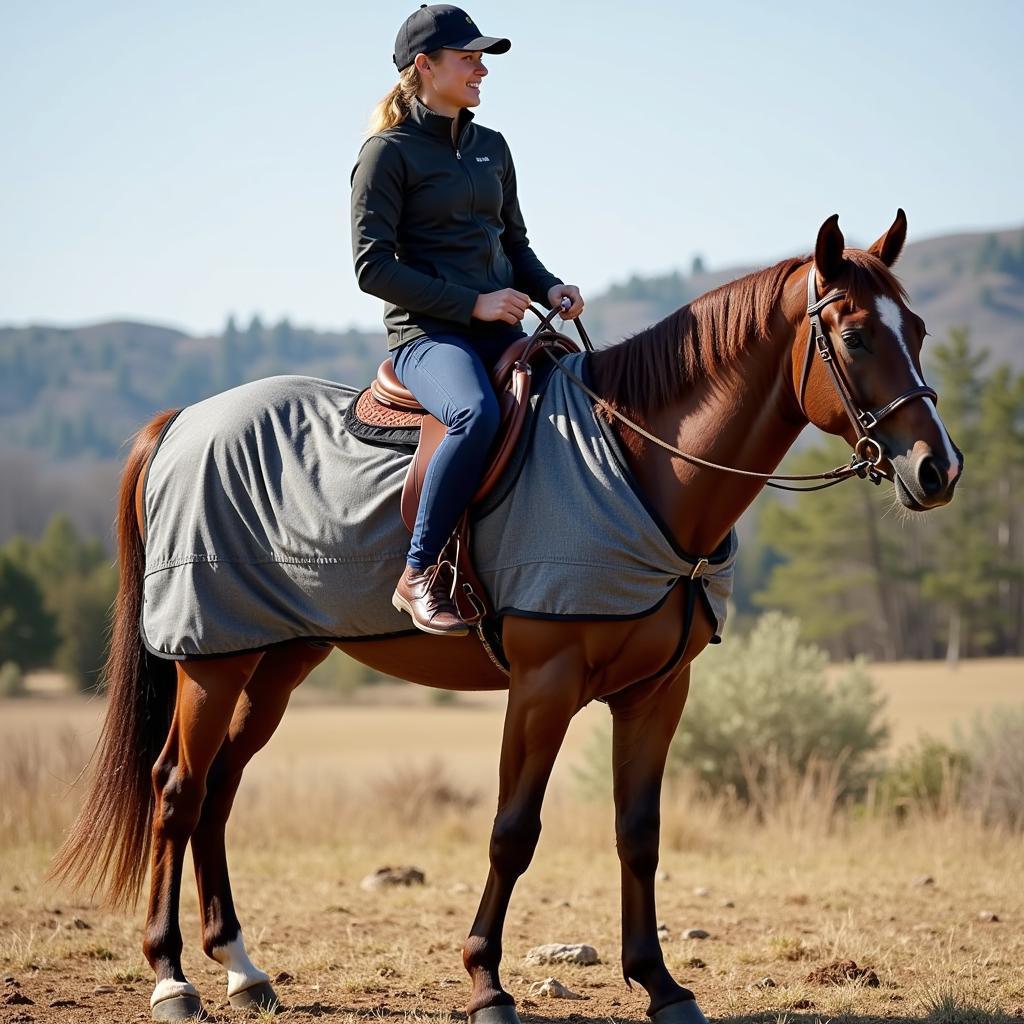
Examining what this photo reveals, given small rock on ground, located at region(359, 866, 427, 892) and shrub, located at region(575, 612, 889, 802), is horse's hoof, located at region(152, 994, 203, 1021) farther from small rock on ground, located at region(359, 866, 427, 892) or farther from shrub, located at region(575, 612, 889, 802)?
shrub, located at region(575, 612, 889, 802)

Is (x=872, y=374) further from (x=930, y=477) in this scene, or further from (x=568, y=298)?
(x=568, y=298)

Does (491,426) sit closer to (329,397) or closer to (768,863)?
(329,397)

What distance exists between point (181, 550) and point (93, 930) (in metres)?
2.39

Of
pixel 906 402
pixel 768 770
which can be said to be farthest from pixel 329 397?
pixel 768 770

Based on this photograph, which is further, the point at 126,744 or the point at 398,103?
the point at 126,744

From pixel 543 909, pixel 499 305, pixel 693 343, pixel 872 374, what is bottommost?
pixel 543 909

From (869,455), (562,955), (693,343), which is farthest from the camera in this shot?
(562,955)

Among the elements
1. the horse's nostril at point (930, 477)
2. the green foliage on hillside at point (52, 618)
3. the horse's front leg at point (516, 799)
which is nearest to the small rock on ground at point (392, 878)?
the horse's front leg at point (516, 799)

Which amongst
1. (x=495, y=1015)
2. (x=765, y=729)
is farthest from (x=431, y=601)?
(x=765, y=729)

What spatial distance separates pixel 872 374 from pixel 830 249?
0.43 metres

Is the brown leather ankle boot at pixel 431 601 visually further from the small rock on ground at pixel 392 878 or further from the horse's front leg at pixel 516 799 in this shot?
the small rock on ground at pixel 392 878

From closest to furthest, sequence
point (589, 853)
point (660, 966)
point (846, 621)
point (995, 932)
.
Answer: point (660, 966) → point (995, 932) → point (589, 853) → point (846, 621)

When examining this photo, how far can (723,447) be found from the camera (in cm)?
442

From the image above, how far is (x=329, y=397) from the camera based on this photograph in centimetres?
531
